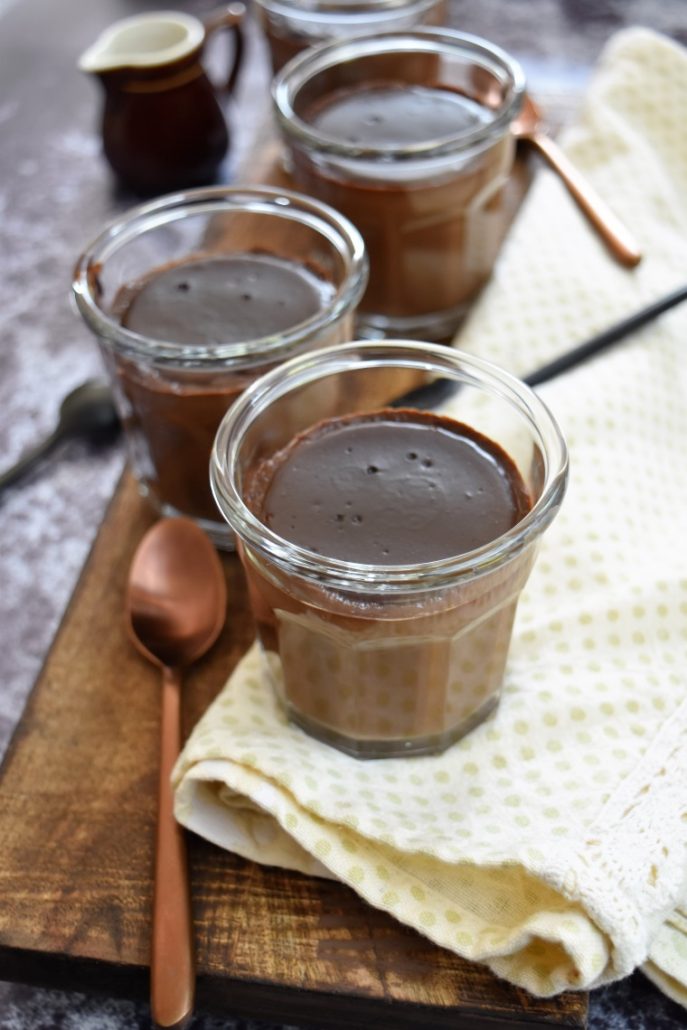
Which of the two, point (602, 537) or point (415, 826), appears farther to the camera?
point (602, 537)

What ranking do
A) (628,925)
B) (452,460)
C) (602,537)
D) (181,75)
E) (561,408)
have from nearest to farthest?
(628,925) < (452,460) < (602,537) < (561,408) < (181,75)

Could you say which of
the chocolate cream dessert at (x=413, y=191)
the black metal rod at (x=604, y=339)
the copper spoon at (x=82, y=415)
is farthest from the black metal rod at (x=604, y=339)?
the copper spoon at (x=82, y=415)

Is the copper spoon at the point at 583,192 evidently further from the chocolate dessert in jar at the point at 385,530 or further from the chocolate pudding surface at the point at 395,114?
the chocolate dessert in jar at the point at 385,530

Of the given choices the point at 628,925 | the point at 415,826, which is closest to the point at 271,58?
the point at 415,826

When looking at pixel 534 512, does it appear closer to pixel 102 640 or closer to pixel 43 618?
pixel 102 640

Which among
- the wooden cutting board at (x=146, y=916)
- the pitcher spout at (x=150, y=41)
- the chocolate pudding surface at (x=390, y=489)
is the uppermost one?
the chocolate pudding surface at (x=390, y=489)

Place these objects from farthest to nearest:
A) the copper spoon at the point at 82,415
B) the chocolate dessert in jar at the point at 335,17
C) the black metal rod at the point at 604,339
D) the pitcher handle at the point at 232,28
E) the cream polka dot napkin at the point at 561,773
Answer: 1. the pitcher handle at the point at 232,28
2. the chocolate dessert in jar at the point at 335,17
3. the copper spoon at the point at 82,415
4. the black metal rod at the point at 604,339
5. the cream polka dot napkin at the point at 561,773

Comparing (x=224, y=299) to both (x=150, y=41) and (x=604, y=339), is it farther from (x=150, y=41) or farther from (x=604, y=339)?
(x=150, y=41)
